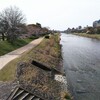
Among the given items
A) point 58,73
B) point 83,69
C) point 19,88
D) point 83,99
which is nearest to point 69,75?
point 58,73

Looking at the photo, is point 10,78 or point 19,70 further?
point 19,70

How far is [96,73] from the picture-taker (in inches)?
1185

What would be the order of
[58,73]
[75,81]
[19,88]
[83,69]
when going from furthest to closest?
[83,69], [58,73], [75,81], [19,88]

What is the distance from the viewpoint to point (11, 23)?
2400 inches

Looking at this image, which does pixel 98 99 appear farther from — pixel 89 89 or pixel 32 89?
pixel 32 89

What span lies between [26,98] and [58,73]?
11436mm

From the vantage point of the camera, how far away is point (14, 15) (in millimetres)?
64000

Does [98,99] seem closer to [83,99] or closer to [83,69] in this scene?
[83,99]

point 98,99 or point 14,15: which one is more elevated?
point 14,15

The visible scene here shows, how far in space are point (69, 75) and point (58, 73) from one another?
1675 millimetres

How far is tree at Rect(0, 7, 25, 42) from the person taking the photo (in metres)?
56.8

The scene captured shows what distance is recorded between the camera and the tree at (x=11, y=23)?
186ft

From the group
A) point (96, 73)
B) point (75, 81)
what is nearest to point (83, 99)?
point (75, 81)

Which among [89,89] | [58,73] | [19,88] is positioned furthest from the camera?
[58,73]
